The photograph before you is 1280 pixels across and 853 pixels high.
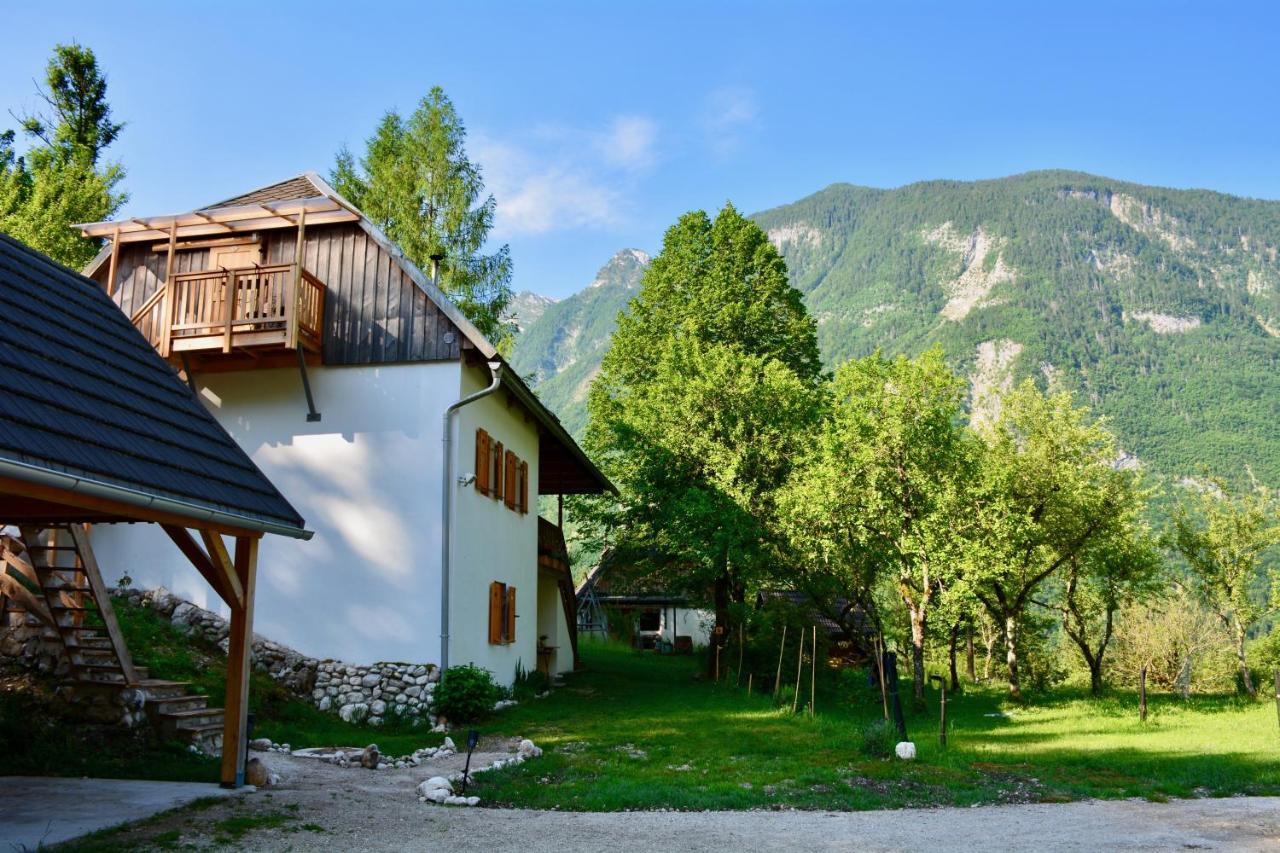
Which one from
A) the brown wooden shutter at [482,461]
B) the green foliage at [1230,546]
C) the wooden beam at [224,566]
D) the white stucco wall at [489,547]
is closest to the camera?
the wooden beam at [224,566]

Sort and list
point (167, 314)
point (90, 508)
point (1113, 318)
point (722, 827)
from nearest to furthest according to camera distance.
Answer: point (90, 508), point (722, 827), point (167, 314), point (1113, 318)

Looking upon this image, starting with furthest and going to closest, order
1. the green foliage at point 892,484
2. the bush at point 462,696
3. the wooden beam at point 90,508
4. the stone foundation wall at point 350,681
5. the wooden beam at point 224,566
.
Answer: the green foliage at point 892,484, the stone foundation wall at point 350,681, the bush at point 462,696, the wooden beam at point 224,566, the wooden beam at point 90,508

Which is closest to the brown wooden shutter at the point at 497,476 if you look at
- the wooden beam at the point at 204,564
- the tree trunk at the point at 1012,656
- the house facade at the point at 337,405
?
the house facade at the point at 337,405

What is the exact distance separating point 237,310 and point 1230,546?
3046 centimetres

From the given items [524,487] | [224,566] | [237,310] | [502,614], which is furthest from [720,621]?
[224,566]

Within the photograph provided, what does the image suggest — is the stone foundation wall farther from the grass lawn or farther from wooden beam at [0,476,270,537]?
wooden beam at [0,476,270,537]

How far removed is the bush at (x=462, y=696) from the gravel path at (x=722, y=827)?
210 inches

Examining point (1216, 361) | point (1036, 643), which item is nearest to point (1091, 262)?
point (1216, 361)

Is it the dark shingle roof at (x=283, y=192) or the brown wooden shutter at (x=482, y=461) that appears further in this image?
the dark shingle roof at (x=283, y=192)

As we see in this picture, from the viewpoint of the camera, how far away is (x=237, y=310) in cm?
1617

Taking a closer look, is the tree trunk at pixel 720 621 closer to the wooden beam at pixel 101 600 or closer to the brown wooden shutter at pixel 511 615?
the brown wooden shutter at pixel 511 615

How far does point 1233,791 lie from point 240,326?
1447 cm

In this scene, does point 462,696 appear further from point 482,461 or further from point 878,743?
point 878,743

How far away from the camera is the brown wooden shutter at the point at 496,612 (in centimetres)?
1823
